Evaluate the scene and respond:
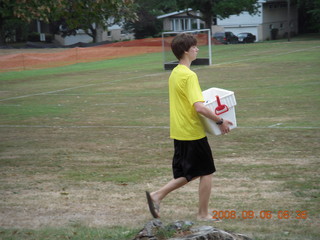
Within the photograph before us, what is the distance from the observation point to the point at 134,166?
30.2 ft

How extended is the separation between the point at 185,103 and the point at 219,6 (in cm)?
6188

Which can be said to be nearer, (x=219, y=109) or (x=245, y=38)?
(x=219, y=109)

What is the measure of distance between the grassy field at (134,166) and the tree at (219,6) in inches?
1878

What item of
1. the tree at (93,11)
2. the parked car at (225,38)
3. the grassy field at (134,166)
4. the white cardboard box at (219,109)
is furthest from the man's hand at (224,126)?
the parked car at (225,38)

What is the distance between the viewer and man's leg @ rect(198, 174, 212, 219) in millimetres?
6059

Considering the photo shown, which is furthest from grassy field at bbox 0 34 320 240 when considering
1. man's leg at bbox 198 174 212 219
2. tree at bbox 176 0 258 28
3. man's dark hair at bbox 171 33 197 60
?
tree at bbox 176 0 258 28

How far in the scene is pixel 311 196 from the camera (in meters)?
6.88

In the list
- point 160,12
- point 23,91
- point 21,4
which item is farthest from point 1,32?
point 21,4

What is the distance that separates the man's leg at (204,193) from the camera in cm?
606

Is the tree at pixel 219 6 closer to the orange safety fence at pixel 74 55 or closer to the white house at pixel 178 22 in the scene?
the orange safety fence at pixel 74 55

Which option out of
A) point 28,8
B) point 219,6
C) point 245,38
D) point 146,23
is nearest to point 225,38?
point 245,38

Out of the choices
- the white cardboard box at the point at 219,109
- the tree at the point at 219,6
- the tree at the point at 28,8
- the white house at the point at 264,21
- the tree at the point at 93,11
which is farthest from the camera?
the white house at the point at 264,21

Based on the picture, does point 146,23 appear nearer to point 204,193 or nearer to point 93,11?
point 93,11

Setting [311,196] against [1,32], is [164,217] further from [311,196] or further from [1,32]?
[1,32]
